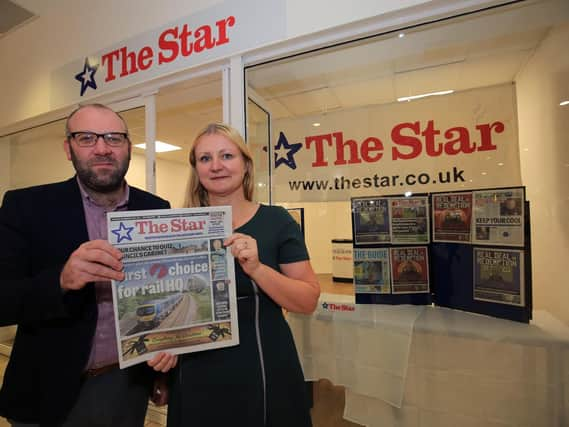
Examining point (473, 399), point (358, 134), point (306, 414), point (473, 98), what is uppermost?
point (473, 98)

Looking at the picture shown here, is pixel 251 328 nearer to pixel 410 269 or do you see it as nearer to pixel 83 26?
pixel 410 269

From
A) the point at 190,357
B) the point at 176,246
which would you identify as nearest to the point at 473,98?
the point at 176,246

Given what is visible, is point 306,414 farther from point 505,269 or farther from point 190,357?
point 505,269

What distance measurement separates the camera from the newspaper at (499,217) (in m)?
1.46

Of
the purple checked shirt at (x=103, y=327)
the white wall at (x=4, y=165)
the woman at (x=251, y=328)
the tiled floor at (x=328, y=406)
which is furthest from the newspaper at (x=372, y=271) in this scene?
the white wall at (x=4, y=165)

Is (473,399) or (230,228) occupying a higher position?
(230,228)

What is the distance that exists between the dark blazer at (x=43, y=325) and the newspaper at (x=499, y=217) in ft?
5.78

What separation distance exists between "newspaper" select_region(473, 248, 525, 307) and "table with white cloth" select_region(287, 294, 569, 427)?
0.12 m

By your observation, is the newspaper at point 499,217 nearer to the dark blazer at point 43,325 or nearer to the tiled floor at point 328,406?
the tiled floor at point 328,406

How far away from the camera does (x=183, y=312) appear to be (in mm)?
829

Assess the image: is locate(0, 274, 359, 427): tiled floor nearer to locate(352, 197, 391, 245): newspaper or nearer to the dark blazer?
locate(352, 197, 391, 245): newspaper

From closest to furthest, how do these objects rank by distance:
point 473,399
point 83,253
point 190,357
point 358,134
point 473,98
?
point 83,253
point 190,357
point 473,399
point 473,98
point 358,134

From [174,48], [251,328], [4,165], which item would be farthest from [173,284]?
[4,165]

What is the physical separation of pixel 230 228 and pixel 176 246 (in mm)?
152
